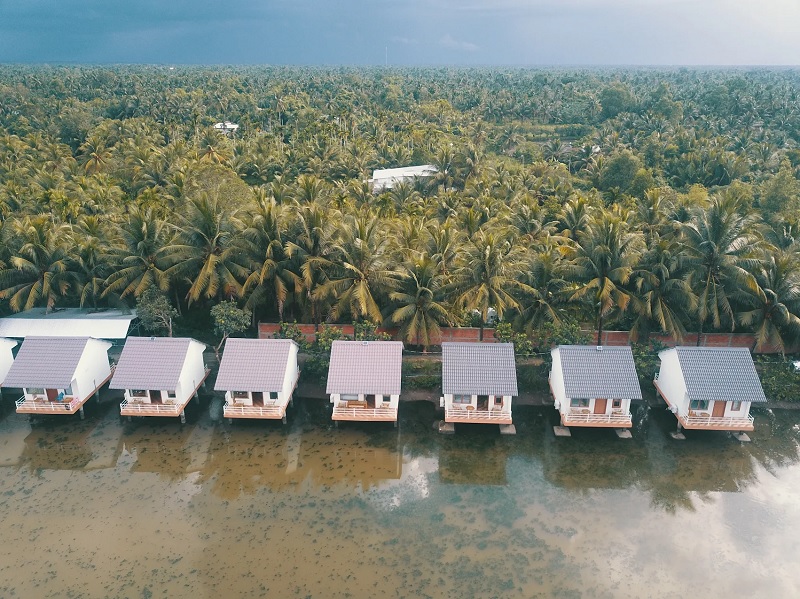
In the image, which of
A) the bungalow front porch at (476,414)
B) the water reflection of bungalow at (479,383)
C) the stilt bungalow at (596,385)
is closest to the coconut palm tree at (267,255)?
the water reflection of bungalow at (479,383)

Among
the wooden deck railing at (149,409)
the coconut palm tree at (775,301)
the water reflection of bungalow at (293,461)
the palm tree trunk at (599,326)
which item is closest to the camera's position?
the water reflection of bungalow at (293,461)

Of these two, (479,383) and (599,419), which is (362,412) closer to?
(479,383)

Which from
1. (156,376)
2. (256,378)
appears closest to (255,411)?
(256,378)

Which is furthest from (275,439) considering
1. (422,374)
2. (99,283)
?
(99,283)

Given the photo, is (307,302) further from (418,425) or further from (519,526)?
(519,526)

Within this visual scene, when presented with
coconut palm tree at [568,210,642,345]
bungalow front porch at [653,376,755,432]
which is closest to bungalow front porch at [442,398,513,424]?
coconut palm tree at [568,210,642,345]

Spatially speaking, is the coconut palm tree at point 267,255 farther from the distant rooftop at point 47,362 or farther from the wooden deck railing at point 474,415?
the wooden deck railing at point 474,415

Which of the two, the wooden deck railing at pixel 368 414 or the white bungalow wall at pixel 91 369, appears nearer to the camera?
the wooden deck railing at pixel 368 414
